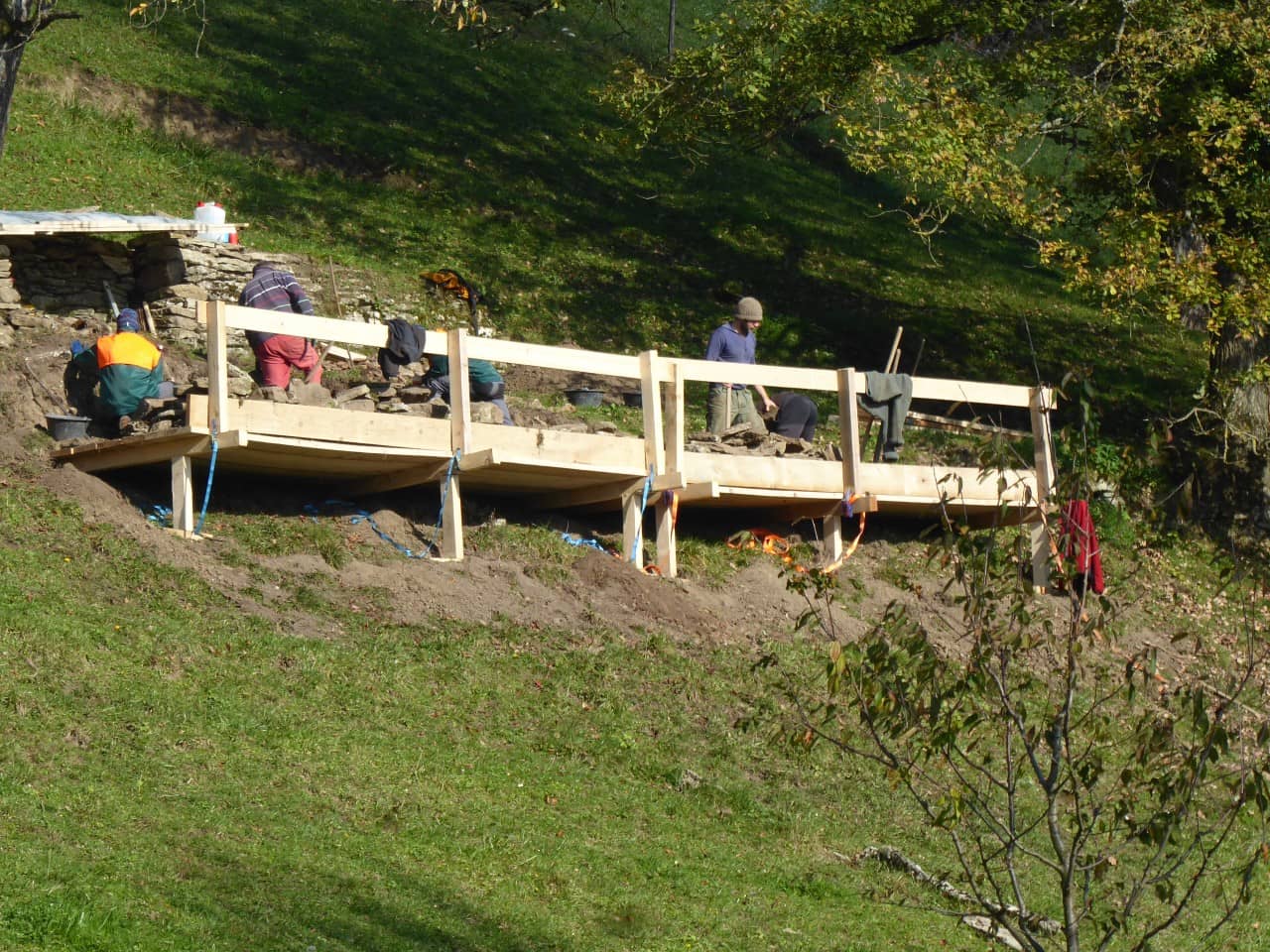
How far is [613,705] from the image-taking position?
12.1 meters

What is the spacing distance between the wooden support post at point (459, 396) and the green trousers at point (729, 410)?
328 centimetres

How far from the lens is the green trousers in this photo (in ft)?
53.4

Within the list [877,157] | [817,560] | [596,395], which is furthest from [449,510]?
[877,157]

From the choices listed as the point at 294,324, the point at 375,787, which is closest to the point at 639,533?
the point at 294,324

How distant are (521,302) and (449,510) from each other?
29.9 feet

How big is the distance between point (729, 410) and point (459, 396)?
351 cm

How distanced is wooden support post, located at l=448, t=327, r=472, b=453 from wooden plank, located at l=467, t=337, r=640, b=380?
93 mm

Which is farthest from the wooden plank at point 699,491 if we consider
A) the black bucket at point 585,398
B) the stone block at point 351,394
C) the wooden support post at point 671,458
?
the black bucket at point 585,398

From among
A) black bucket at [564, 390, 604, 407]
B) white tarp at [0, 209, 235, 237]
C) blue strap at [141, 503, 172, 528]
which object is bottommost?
blue strap at [141, 503, 172, 528]

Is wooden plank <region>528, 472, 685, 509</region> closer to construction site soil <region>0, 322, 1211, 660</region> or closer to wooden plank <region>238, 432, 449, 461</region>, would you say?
construction site soil <region>0, 322, 1211, 660</region>

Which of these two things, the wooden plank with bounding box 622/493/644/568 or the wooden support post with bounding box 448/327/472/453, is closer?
the wooden support post with bounding box 448/327/472/453

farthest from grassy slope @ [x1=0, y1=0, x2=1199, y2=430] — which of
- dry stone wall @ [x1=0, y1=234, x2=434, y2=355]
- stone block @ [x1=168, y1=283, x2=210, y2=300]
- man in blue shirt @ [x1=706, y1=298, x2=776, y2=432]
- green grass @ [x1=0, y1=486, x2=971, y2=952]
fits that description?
green grass @ [x1=0, y1=486, x2=971, y2=952]

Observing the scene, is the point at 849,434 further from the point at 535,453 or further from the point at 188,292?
the point at 188,292

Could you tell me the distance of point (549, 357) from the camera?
14.0 metres
